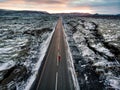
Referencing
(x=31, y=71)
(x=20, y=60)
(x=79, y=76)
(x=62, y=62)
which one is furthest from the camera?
(x=20, y=60)

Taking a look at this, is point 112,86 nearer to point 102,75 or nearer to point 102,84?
point 102,84

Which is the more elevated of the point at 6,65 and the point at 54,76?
the point at 54,76

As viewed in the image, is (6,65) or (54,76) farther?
(6,65)

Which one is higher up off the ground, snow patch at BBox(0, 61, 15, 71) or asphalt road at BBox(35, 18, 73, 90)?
asphalt road at BBox(35, 18, 73, 90)

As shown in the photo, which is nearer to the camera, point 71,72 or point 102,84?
point 102,84

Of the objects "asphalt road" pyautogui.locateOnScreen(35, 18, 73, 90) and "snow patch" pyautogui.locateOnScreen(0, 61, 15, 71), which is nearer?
"asphalt road" pyautogui.locateOnScreen(35, 18, 73, 90)

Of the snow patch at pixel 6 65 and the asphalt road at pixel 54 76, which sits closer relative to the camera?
the asphalt road at pixel 54 76

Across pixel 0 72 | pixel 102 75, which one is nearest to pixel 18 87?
pixel 0 72

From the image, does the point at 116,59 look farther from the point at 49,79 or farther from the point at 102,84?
the point at 49,79

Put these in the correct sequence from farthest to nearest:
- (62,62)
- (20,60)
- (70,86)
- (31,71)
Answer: (20,60), (62,62), (31,71), (70,86)

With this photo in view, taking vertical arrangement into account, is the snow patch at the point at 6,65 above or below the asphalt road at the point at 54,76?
below
